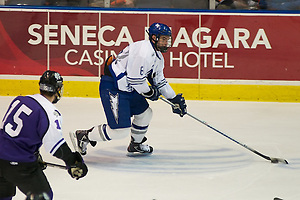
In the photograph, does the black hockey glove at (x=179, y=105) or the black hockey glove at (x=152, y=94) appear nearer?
the black hockey glove at (x=152, y=94)

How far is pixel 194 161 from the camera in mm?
4410

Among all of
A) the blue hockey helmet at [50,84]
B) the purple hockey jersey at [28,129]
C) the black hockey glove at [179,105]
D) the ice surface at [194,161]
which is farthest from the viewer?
the black hockey glove at [179,105]

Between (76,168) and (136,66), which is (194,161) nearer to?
(136,66)

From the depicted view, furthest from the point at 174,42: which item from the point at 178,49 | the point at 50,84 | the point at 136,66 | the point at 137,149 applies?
the point at 50,84

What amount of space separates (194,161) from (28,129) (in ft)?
6.71

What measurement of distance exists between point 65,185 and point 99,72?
357 centimetres

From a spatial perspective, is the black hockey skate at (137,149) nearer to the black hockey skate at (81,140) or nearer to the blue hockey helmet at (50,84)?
the black hockey skate at (81,140)

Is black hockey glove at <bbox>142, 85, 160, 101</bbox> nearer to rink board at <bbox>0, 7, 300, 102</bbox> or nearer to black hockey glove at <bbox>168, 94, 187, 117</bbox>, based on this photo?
black hockey glove at <bbox>168, 94, 187, 117</bbox>

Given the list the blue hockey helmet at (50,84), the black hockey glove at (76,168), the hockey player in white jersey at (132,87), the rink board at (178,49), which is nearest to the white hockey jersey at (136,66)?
the hockey player in white jersey at (132,87)

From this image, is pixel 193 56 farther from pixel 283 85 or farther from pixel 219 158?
pixel 219 158

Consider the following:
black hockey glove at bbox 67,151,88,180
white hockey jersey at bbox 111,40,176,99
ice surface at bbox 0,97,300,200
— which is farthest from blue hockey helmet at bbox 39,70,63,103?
white hockey jersey at bbox 111,40,176,99

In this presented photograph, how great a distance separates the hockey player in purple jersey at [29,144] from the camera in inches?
102

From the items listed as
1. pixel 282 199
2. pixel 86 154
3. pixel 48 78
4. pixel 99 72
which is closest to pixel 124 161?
pixel 86 154

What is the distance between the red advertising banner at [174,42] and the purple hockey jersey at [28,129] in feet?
14.9
